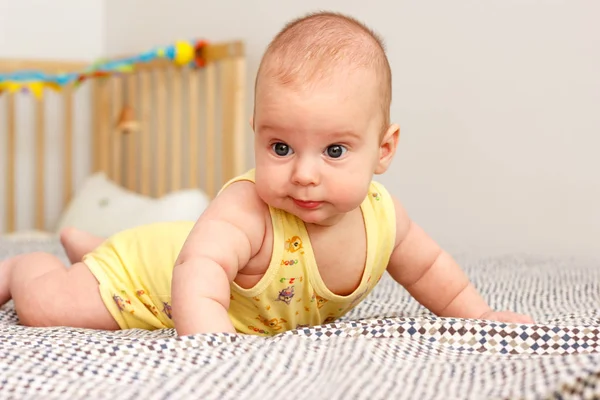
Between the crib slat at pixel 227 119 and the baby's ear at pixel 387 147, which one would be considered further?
the crib slat at pixel 227 119

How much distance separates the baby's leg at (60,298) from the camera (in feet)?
3.41

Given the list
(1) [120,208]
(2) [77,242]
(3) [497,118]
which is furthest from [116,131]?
(2) [77,242]

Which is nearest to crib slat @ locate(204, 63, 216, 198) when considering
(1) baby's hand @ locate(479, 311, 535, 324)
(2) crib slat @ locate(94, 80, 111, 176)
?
(2) crib slat @ locate(94, 80, 111, 176)

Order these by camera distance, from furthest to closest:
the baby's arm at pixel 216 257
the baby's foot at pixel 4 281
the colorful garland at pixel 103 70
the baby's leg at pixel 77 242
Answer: the colorful garland at pixel 103 70, the baby's leg at pixel 77 242, the baby's foot at pixel 4 281, the baby's arm at pixel 216 257

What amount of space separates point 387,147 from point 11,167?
2.36 meters

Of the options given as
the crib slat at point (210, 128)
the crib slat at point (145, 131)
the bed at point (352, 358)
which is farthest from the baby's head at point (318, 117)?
the crib slat at point (145, 131)

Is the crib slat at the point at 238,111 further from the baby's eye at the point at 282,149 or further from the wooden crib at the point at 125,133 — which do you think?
the baby's eye at the point at 282,149

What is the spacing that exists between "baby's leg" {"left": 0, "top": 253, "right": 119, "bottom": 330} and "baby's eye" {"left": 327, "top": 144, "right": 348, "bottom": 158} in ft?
1.32

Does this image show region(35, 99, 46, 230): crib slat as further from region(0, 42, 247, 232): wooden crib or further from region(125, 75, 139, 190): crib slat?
region(125, 75, 139, 190): crib slat

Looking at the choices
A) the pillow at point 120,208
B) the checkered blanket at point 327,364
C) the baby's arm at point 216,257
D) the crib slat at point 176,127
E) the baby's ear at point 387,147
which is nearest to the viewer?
the checkered blanket at point 327,364

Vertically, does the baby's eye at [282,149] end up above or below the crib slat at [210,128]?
above

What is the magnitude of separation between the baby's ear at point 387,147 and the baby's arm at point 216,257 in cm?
15

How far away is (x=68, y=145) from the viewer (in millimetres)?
3119

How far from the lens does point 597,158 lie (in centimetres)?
174
